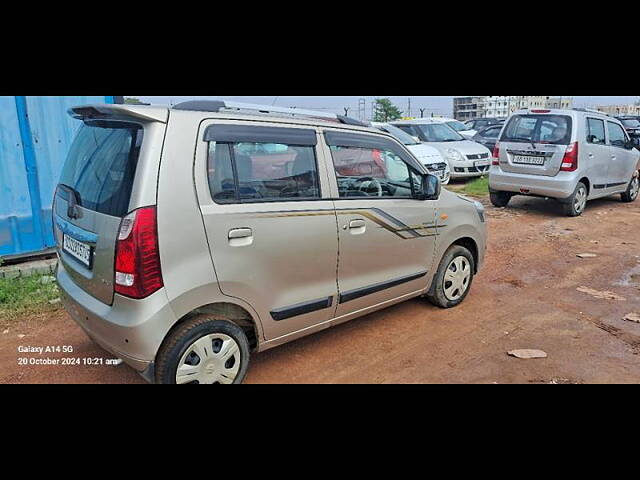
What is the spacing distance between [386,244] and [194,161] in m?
1.70

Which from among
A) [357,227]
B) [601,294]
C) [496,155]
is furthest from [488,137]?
[357,227]

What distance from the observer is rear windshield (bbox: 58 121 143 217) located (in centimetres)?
249

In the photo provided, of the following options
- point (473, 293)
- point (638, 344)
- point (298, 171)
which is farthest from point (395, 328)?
point (638, 344)

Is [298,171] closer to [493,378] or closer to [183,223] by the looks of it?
[183,223]

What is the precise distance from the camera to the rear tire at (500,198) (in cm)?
920

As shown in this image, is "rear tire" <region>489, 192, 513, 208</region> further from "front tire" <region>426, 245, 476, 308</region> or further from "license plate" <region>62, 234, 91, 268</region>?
"license plate" <region>62, 234, 91, 268</region>

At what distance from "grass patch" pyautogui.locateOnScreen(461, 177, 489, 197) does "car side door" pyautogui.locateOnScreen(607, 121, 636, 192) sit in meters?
2.55

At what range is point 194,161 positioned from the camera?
8.50 feet

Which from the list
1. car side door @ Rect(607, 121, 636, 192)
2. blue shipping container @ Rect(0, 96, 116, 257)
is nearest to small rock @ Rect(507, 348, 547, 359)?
blue shipping container @ Rect(0, 96, 116, 257)

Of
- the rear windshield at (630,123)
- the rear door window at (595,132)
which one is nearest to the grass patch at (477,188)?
the rear door window at (595,132)

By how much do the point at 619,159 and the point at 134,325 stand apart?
33.0ft

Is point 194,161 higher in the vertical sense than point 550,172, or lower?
higher

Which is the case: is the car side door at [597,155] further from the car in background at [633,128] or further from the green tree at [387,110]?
the green tree at [387,110]

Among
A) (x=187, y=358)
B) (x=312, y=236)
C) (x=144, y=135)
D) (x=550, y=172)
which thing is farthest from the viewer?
(x=550, y=172)
